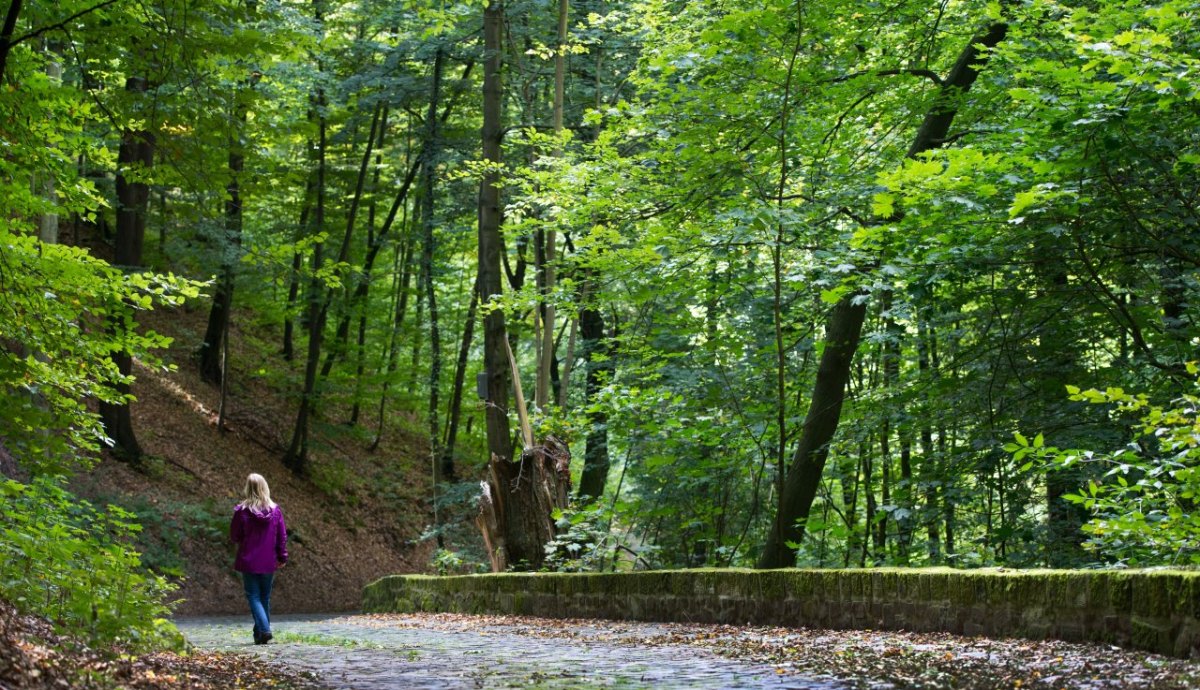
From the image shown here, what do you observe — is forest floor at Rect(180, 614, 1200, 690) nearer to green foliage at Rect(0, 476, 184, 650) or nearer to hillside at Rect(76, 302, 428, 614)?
green foliage at Rect(0, 476, 184, 650)

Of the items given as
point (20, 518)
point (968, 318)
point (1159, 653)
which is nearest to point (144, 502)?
point (20, 518)

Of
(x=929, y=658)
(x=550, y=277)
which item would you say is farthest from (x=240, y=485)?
(x=929, y=658)

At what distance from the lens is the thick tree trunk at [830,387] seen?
12469mm

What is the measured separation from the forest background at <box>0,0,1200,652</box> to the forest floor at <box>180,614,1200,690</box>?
56.2 inches

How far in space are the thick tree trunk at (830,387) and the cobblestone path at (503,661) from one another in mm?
3291

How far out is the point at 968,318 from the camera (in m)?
12.1

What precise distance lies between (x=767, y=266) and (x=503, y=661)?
857cm

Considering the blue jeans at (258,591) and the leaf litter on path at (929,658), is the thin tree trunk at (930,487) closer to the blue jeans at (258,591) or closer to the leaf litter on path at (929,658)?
the leaf litter on path at (929,658)

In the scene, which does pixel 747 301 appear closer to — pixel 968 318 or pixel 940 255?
pixel 968 318

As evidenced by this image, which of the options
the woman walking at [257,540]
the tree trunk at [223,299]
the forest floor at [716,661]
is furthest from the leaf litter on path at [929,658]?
the tree trunk at [223,299]

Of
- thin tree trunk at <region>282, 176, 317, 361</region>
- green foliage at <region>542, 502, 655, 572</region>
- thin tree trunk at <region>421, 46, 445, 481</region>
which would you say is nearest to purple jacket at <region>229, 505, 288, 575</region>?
green foliage at <region>542, 502, 655, 572</region>

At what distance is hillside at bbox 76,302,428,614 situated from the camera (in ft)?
71.3

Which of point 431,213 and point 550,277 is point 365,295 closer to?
point 431,213

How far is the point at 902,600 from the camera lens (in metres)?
7.68
